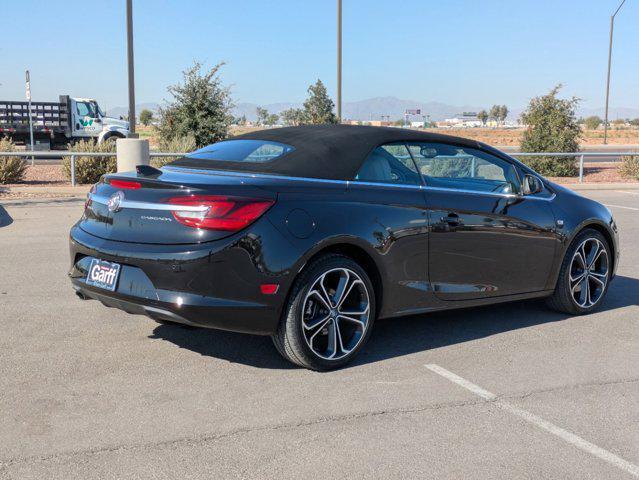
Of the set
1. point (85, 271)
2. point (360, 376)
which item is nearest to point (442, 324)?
point (360, 376)

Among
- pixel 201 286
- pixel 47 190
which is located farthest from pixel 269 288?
pixel 47 190

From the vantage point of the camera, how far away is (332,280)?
187 inches

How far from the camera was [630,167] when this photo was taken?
23.6 m

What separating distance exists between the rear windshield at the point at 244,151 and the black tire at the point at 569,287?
2.71m

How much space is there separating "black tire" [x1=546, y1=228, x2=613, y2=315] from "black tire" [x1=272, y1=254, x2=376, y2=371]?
7.06 ft

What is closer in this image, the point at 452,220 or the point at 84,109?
the point at 452,220

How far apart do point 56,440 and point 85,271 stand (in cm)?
136

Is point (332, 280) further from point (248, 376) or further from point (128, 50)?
point (128, 50)

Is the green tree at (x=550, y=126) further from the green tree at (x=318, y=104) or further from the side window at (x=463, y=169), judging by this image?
the side window at (x=463, y=169)

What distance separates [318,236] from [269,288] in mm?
443

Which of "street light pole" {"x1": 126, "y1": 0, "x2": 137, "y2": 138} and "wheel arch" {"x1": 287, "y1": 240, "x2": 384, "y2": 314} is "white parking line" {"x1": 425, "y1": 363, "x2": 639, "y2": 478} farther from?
"street light pole" {"x1": 126, "y1": 0, "x2": 137, "y2": 138}

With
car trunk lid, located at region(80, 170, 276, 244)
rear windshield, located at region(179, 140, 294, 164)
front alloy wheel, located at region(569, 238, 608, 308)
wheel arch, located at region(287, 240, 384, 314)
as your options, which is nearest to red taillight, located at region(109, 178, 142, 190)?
car trunk lid, located at region(80, 170, 276, 244)

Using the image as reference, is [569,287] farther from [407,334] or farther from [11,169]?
[11,169]

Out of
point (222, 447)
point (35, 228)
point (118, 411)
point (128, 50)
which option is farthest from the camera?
point (128, 50)
